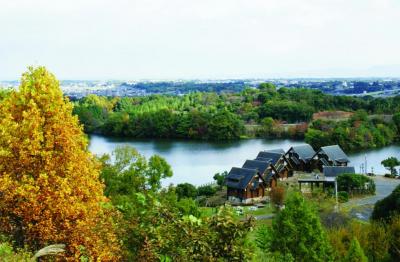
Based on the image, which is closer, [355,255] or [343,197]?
[355,255]

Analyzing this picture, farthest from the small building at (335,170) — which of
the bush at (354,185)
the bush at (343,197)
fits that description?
the bush at (343,197)

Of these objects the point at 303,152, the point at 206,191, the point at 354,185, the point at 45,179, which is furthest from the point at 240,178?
the point at 45,179

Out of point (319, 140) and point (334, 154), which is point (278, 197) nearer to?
point (334, 154)

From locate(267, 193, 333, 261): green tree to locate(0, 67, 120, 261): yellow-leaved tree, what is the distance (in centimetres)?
416

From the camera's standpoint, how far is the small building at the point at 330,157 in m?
21.4

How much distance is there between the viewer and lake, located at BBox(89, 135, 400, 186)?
2227cm

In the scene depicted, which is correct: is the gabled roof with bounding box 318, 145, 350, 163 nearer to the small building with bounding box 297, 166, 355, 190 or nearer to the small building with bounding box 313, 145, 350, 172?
the small building with bounding box 313, 145, 350, 172

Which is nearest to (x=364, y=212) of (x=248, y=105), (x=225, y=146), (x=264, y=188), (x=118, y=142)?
(x=264, y=188)

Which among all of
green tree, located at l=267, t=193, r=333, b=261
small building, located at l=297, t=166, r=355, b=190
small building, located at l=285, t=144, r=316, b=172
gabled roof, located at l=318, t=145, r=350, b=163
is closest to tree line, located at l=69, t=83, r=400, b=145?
small building, located at l=285, t=144, r=316, b=172

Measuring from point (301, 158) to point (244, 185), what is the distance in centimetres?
603

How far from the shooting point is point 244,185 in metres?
17.2

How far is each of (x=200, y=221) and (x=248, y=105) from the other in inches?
1512

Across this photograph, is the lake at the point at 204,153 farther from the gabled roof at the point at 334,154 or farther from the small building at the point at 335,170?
the small building at the point at 335,170

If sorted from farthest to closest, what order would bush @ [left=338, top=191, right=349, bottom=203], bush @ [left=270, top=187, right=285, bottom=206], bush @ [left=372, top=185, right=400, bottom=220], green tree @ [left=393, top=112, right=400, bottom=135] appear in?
green tree @ [left=393, top=112, right=400, bottom=135], bush @ [left=338, top=191, right=349, bottom=203], bush @ [left=270, top=187, right=285, bottom=206], bush @ [left=372, top=185, right=400, bottom=220]
